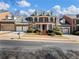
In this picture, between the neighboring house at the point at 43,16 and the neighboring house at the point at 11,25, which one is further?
the neighboring house at the point at 11,25

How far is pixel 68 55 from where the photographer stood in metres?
3.22

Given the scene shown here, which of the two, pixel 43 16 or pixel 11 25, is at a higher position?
pixel 43 16

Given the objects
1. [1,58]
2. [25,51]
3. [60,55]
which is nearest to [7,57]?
[1,58]

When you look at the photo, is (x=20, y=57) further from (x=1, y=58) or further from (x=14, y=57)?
(x=1, y=58)

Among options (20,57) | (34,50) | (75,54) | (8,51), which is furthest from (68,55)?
(8,51)

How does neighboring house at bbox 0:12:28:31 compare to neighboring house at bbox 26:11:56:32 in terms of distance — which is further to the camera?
neighboring house at bbox 0:12:28:31

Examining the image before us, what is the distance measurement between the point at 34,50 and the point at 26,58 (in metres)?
0.19

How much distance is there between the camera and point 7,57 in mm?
3205

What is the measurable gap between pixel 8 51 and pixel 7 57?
11cm

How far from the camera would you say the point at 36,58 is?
3.21m

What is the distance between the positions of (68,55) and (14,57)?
84 cm

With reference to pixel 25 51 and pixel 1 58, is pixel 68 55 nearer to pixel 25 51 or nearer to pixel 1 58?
pixel 25 51

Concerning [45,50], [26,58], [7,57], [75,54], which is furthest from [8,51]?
[75,54]

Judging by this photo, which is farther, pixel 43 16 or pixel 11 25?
pixel 43 16
